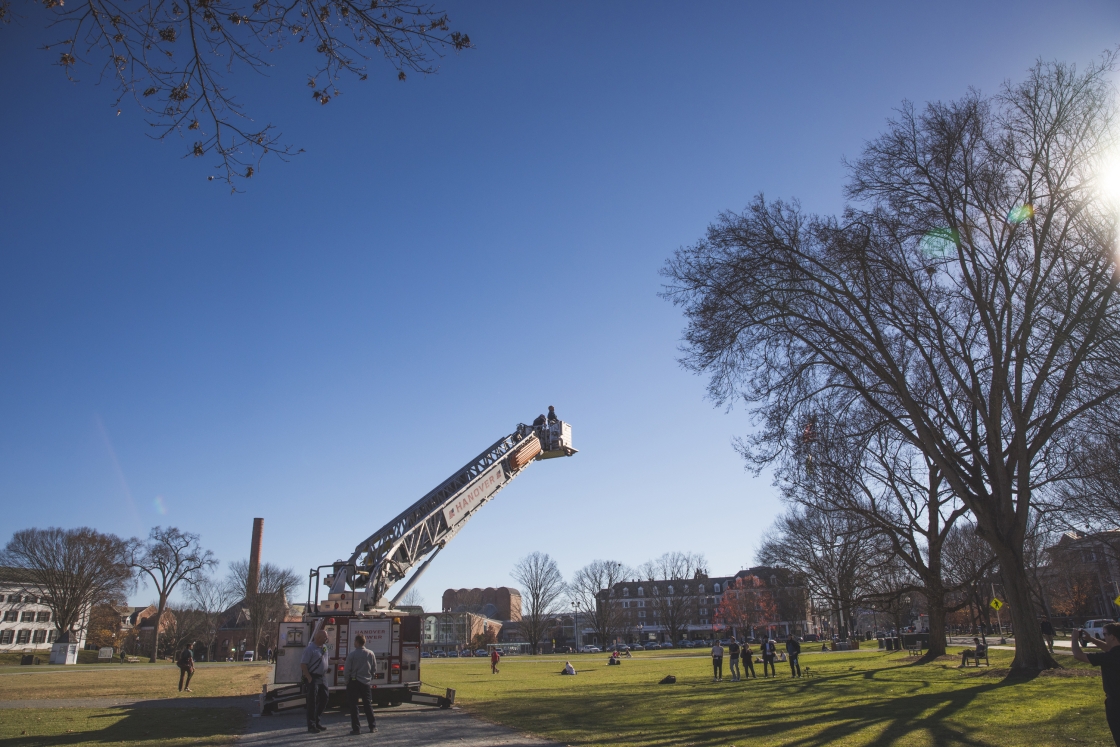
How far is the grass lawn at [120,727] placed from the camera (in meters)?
10.4

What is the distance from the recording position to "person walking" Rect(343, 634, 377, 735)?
1087 cm

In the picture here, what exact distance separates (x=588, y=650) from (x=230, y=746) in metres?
88.6

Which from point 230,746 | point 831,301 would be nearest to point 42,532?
point 230,746

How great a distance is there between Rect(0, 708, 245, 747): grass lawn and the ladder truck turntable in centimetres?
157

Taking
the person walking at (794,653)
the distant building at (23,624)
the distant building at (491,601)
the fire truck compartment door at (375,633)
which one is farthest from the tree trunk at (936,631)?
the distant building at (491,601)

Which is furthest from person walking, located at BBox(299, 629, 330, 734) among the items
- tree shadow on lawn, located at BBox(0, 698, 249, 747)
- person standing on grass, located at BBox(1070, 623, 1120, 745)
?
person standing on grass, located at BBox(1070, 623, 1120, 745)

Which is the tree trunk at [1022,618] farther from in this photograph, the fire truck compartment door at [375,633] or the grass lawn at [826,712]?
the fire truck compartment door at [375,633]

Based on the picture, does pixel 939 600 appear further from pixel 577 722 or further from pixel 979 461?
pixel 577 722

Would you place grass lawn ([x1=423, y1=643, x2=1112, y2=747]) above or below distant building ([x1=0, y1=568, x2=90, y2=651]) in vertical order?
above

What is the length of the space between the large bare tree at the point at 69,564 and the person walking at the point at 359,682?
211ft

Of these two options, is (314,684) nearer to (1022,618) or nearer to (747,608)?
(1022,618)

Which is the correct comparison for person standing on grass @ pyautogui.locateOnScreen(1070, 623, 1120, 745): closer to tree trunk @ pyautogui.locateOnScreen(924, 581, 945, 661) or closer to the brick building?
tree trunk @ pyautogui.locateOnScreen(924, 581, 945, 661)

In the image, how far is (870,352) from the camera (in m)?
20.0

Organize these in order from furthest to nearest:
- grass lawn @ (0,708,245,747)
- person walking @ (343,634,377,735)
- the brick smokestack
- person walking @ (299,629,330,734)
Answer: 1. the brick smokestack
2. person walking @ (299,629,330,734)
3. person walking @ (343,634,377,735)
4. grass lawn @ (0,708,245,747)
